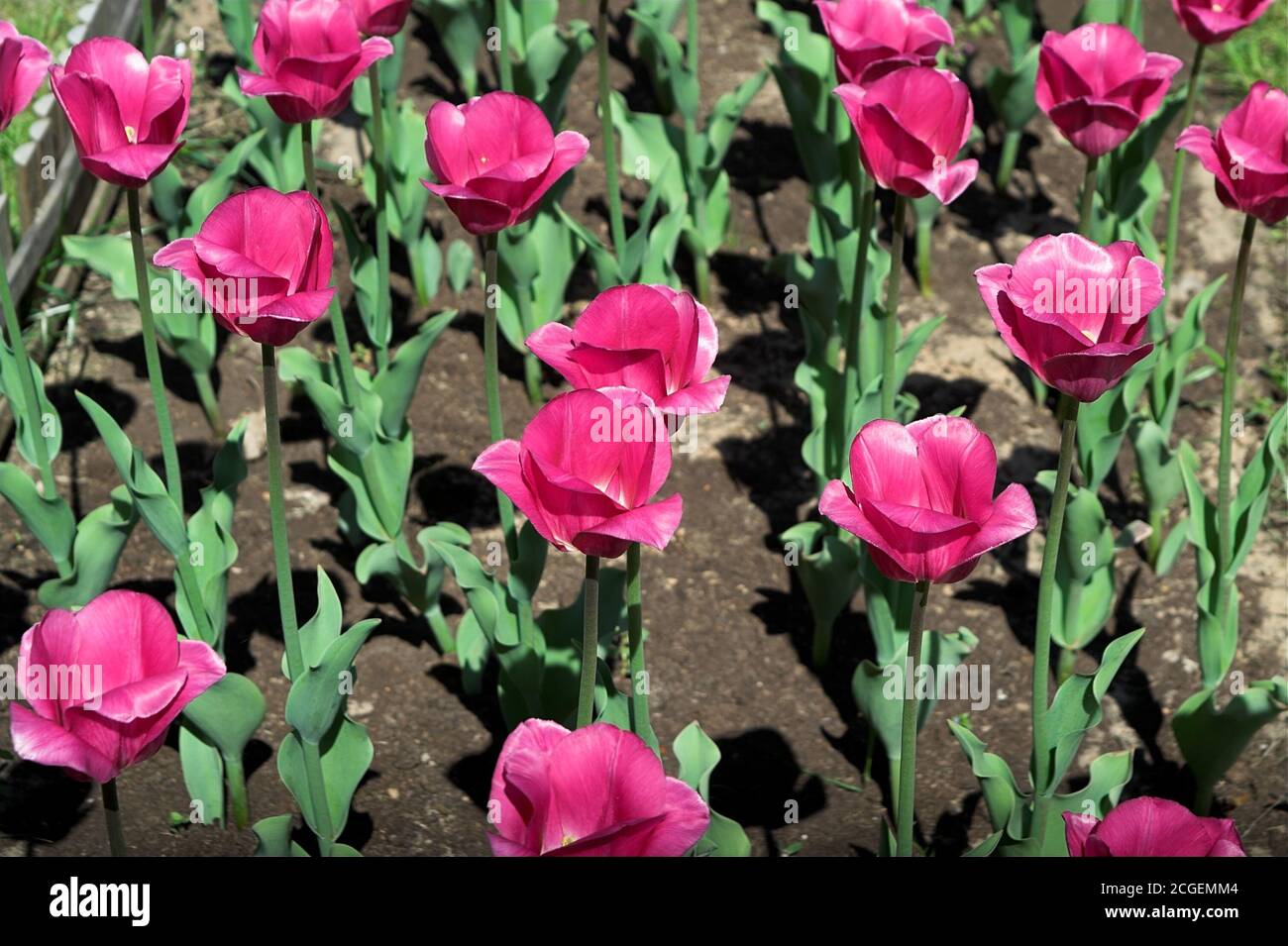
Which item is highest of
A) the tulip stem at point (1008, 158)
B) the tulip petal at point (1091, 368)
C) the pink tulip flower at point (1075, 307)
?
the tulip stem at point (1008, 158)

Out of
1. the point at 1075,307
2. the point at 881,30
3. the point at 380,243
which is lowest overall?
the point at 1075,307

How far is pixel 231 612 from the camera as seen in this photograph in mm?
3463

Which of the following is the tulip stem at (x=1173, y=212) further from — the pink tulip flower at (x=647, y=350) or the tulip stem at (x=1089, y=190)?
A: the pink tulip flower at (x=647, y=350)

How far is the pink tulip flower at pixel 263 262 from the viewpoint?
2.13m

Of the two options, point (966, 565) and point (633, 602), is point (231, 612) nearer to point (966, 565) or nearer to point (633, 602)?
point (633, 602)

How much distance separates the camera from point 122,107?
2592 millimetres

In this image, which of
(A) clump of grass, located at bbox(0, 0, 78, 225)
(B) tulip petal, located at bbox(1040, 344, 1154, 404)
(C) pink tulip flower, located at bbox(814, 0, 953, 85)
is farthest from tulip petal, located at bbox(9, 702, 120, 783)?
(A) clump of grass, located at bbox(0, 0, 78, 225)

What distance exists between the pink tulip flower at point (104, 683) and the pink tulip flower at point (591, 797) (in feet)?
1.39

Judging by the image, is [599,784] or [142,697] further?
[142,697]

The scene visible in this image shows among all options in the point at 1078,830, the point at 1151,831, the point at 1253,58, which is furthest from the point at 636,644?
the point at 1253,58

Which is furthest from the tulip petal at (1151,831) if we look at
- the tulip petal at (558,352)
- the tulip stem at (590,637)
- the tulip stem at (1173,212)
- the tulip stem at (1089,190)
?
the tulip stem at (1173,212)

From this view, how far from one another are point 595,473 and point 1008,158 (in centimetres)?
327

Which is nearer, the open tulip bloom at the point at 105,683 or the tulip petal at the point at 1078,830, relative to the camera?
the open tulip bloom at the point at 105,683

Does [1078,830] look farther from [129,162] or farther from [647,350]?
[129,162]
